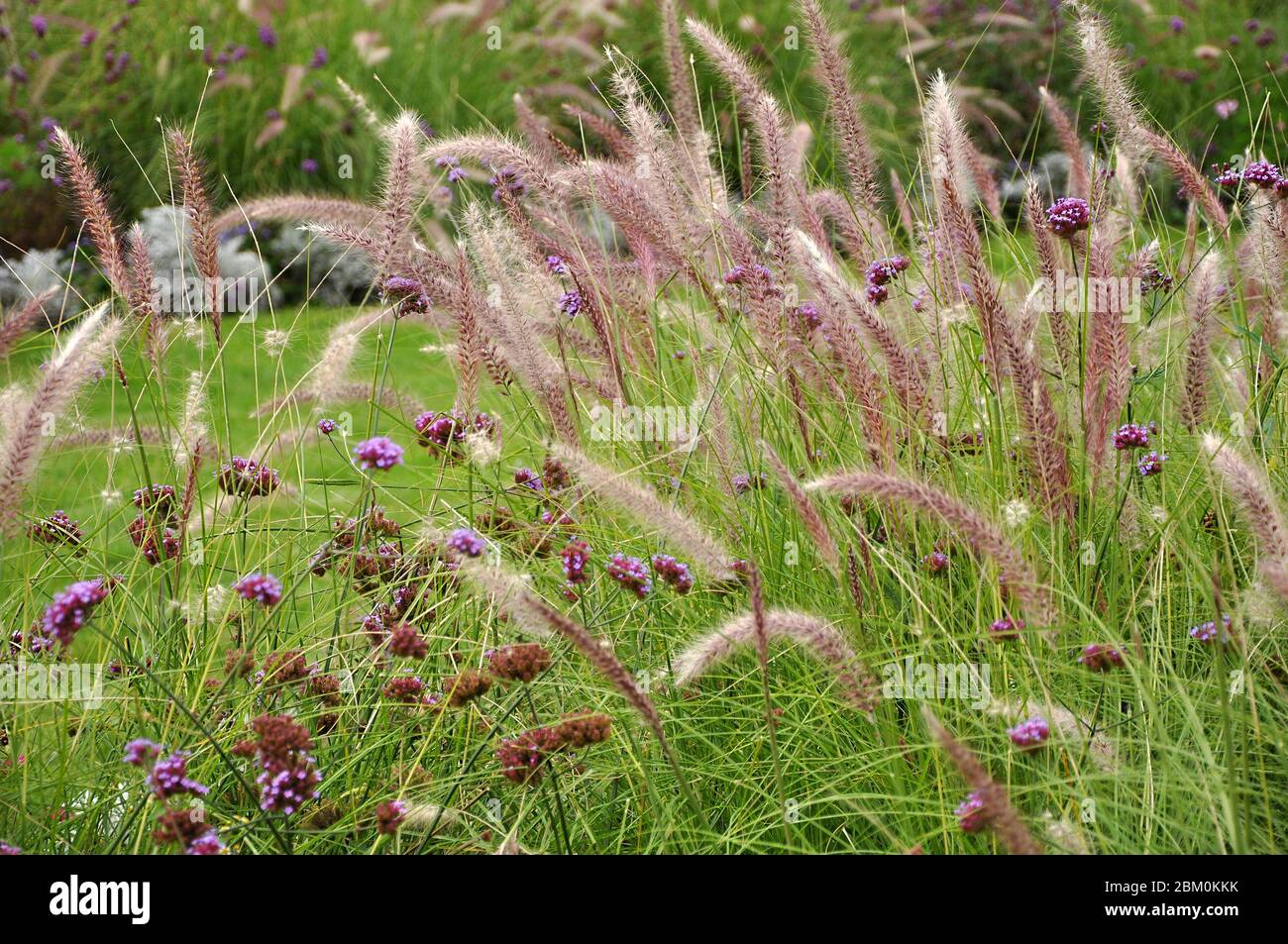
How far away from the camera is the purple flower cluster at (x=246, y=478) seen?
2.78m

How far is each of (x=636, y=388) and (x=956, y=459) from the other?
39.7 inches

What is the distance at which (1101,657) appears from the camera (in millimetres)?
1956

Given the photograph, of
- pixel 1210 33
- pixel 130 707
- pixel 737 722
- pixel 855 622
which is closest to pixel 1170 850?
pixel 855 622

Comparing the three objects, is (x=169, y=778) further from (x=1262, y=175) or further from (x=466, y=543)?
(x=1262, y=175)

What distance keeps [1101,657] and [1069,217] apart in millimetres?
926

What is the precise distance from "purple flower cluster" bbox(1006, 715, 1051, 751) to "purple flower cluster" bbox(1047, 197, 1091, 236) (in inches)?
40.8

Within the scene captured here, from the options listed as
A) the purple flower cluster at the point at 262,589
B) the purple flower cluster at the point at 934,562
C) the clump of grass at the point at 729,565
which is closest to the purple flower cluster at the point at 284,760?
the clump of grass at the point at 729,565

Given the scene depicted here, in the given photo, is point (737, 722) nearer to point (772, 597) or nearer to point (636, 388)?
point (772, 597)

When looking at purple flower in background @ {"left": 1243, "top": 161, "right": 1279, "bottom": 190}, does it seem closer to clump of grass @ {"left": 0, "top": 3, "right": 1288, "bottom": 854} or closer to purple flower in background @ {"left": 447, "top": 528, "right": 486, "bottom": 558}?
clump of grass @ {"left": 0, "top": 3, "right": 1288, "bottom": 854}

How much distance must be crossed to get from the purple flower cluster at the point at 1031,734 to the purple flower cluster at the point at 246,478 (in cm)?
162

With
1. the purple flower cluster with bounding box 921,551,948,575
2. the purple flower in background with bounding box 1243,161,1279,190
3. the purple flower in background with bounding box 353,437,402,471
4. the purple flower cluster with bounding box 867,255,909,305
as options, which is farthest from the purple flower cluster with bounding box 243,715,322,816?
the purple flower in background with bounding box 1243,161,1279,190

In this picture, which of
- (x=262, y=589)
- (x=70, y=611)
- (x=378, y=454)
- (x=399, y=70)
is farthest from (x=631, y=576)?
(x=399, y=70)

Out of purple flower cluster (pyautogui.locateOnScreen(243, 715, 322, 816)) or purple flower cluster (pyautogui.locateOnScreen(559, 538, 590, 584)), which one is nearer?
purple flower cluster (pyautogui.locateOnScreen(243, 715, 322, 816))

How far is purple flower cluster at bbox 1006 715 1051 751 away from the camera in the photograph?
1.83m
